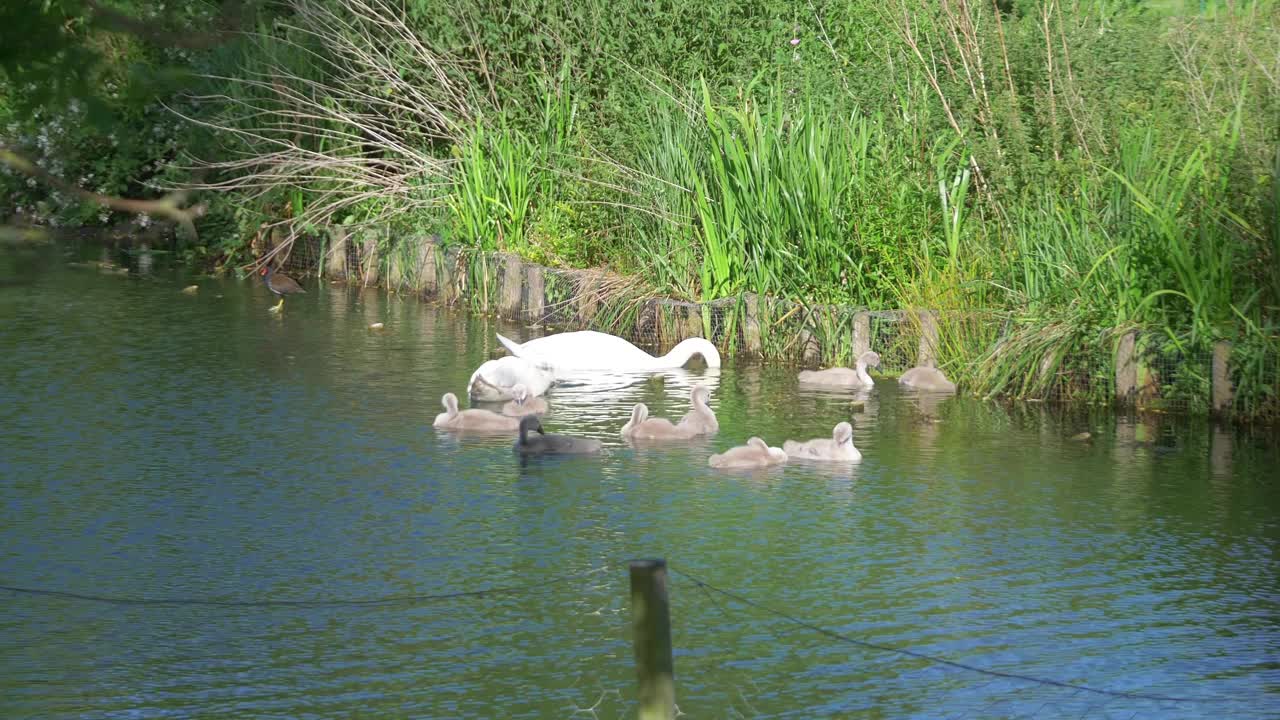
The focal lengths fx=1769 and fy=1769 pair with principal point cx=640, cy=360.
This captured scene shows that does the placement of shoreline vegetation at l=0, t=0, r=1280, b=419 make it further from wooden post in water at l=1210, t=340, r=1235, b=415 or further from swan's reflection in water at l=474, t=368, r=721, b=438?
swan's reflection in water at l=474, t=368, r=721, b=438

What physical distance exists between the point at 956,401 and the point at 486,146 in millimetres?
6897

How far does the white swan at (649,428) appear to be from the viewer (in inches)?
395

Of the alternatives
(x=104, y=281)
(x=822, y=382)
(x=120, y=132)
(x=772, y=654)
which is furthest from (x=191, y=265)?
(x=120, y=132)

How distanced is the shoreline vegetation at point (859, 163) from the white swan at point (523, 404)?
214cm

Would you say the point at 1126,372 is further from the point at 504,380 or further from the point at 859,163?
the point at 504,380

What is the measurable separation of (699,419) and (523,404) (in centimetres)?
138

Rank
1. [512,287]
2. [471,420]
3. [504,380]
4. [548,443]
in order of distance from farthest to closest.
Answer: [512,287] → [504,380] → [471,420] → [548,443]

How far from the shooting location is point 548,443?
9.68 m

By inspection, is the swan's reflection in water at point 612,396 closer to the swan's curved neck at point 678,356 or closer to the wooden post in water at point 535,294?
the swan's curved neck at point 678,356

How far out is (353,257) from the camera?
18.8 meters

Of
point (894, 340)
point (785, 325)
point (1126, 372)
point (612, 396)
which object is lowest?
point (612, 396)

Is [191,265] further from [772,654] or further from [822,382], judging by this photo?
[772,654]

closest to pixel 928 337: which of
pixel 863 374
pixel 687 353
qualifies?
pixel 863 374

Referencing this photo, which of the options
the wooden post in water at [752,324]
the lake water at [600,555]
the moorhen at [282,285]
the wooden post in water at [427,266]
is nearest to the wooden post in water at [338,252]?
the moorhen at [282,285]
